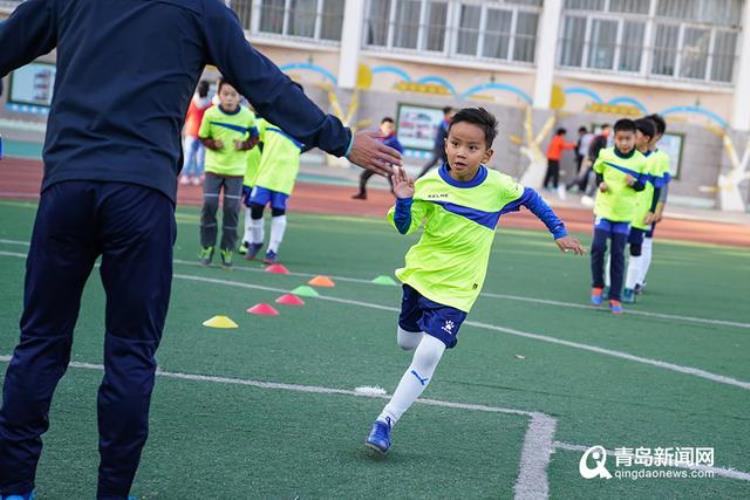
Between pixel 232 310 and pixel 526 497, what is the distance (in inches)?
199

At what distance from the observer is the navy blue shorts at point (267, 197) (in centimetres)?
1402

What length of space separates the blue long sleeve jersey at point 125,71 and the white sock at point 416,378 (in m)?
1.92

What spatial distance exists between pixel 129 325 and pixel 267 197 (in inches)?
378

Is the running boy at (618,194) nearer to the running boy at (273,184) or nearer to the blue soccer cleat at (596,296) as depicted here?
the blue soccer cleat at (596,296)

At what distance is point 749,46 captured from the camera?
143 feet

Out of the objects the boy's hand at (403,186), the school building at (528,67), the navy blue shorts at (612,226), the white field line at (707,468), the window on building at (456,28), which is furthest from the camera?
the window on building at (456,28)

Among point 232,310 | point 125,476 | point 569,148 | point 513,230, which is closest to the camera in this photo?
point 125,476

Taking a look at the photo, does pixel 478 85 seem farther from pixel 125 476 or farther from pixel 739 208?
pixel 125 476

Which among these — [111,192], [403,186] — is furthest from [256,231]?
[111,192]

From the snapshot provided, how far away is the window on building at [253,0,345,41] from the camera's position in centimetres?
4512

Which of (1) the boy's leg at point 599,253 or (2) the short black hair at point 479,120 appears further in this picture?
(1) the boy's leg at point 599,253

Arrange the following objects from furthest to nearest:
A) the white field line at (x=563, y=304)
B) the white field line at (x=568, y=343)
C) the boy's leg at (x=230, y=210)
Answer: the boy's leg at (x=230, y=210)
the white field line at (x=563, y=304)
the white field line at (x=568, y=343)

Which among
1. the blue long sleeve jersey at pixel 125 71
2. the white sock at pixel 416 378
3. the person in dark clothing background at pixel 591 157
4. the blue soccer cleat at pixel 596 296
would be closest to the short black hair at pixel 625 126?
the blue soccer cleat at pixel 596 296

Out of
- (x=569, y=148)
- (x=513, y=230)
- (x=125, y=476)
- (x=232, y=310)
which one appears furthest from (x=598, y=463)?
(x=569, y=148)
